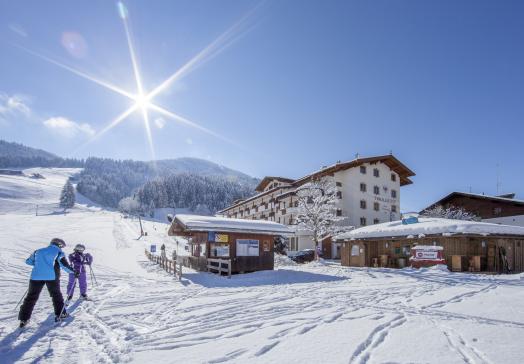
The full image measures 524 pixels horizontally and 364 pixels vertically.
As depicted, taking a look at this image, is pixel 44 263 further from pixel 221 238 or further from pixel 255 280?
pixel 221 238

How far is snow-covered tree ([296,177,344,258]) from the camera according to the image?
33719mm

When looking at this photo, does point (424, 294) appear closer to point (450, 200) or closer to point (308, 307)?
point (308, 307)

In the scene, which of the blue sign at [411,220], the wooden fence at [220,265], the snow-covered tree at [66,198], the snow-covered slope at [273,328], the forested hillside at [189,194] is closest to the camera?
the snow-covered slope at [273,328]

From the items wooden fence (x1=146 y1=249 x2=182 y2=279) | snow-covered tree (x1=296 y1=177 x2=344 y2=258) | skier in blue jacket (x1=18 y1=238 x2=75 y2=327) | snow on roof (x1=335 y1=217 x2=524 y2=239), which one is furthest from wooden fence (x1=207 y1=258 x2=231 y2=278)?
snow-covered tree (x1=296 y1=177 x2=344 y2=258)

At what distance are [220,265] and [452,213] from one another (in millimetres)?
33623

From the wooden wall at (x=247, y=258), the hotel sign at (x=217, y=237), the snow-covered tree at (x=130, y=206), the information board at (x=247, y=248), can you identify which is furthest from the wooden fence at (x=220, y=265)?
the snow-covered tree at (x=130, y=206)

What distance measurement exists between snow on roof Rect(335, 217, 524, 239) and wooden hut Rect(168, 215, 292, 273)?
789 cm

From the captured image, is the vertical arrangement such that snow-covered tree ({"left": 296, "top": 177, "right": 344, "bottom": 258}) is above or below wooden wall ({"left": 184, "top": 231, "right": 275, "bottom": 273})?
above

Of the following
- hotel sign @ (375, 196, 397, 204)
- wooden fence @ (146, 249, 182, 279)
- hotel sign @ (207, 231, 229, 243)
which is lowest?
wooden fence @ (146, 249, 182, 279)

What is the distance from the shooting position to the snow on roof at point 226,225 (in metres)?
20.4

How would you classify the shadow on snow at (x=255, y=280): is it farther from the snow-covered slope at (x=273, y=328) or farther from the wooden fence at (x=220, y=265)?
the snow-covered slope at (x=273, y=328)

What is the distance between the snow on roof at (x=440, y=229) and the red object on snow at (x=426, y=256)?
103 cm

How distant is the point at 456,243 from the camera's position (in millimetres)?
23047

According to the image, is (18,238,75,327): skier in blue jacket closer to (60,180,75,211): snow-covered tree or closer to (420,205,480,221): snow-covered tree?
(420,205,480,221): snow-covered tree
